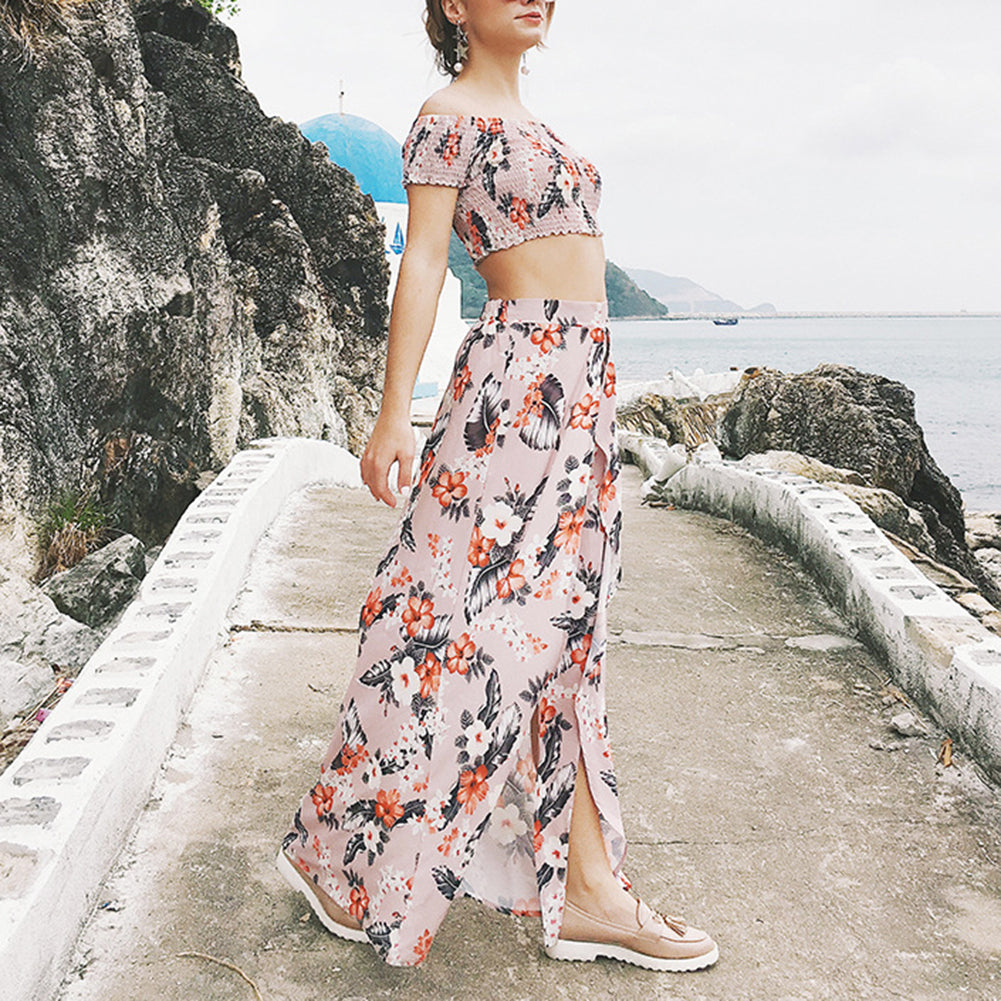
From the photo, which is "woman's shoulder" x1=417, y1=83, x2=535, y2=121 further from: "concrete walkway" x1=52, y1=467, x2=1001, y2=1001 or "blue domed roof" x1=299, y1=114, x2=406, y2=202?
"blue domed roof" x1=299, y1=114, x2=406, y2=202

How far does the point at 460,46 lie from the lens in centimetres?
212

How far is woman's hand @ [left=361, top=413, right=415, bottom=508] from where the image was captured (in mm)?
1927

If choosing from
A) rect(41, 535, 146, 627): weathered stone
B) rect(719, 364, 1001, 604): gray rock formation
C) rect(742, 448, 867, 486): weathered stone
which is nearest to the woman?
rect(41, 535, 146, 627): weathered stone

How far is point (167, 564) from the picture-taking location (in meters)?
3.73

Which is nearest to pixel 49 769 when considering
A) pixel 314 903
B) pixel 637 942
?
pixel 314 903

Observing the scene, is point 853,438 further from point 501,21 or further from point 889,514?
point 501,21

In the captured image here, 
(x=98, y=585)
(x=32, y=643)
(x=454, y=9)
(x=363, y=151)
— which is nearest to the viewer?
(x=454, y=9)

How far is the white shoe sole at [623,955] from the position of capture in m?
2.06

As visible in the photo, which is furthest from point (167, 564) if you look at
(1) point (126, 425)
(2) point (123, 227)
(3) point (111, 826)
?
(2) point (123, 227)

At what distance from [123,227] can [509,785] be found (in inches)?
207

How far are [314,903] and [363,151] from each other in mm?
19453

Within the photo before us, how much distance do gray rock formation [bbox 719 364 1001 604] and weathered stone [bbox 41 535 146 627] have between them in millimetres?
5898

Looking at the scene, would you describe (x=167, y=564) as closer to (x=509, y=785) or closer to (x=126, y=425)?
(x=509, y=785)

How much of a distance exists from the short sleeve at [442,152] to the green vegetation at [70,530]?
13.6ft
